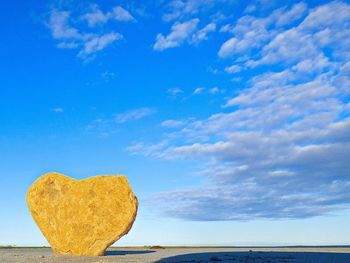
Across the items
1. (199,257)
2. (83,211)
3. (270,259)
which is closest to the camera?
(270,259)

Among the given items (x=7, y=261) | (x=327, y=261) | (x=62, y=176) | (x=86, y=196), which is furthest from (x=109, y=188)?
(x=327, y=261)

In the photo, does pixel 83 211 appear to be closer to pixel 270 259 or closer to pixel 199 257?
pixel 199 257

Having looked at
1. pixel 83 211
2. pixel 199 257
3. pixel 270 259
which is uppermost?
pixel 83 211

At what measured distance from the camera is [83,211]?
31.8 meters

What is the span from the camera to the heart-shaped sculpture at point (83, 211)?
31359 millimetres

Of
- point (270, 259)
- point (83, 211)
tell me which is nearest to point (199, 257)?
point (270, 259)

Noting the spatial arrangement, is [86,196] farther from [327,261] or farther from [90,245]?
[327,261]

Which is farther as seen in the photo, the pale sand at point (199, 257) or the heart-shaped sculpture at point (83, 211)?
the heart-shaped sculpture at point (83, 211)

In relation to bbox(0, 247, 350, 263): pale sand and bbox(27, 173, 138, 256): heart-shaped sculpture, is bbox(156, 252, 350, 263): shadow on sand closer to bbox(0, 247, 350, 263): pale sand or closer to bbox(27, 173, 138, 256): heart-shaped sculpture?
bbox(0, 247, 350, 263): pale sand

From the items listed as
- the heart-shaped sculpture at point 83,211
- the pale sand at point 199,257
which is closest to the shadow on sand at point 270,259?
the pale sand at point 199,257

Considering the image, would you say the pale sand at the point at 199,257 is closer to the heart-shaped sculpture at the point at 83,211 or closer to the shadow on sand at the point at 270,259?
the shadow on sand at the point at 270,259

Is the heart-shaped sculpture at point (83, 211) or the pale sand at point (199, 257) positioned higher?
the heart-shaped sculpture at point (83, 211)

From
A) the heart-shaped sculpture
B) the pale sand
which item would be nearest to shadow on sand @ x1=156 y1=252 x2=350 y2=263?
the pale sand

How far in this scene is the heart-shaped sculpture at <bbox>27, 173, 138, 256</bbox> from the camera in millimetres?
31359
